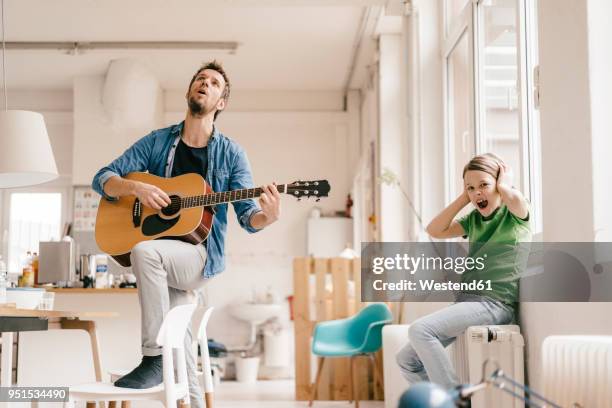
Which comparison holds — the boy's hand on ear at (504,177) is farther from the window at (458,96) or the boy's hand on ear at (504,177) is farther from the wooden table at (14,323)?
the wooden table at (14,323)

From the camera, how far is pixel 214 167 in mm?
2705

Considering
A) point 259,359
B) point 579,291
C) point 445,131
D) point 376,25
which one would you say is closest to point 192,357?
point 579,291

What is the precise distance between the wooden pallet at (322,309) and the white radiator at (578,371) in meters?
3.81

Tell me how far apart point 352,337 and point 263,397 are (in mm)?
1047

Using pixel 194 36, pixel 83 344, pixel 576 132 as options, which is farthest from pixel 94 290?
pixel 576 132

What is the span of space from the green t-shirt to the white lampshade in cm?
190

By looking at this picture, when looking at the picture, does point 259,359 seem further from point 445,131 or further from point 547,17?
point 547,17

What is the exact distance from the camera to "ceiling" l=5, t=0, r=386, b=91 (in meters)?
6.36

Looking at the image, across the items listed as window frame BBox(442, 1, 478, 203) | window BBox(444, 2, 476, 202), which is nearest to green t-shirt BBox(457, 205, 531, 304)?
window frame BBox(442, 1, 478, 203)

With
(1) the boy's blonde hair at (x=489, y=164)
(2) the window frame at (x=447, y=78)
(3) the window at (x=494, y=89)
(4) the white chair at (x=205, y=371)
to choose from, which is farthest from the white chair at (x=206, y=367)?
(2) the window frame at (x=447, y=78)

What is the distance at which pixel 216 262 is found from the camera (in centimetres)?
262

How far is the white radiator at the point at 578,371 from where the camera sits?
1.85m

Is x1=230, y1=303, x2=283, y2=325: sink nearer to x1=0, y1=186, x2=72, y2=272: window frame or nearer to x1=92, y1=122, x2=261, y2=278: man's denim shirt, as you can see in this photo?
x1=0, y1=186, x2=72, y2=272: window frame

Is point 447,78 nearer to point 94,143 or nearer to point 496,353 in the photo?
point 496,353
